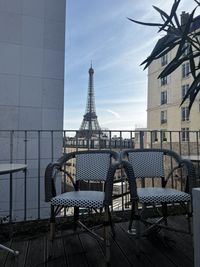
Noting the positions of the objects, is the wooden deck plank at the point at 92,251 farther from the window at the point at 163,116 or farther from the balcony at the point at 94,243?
the window at the point at 163,116

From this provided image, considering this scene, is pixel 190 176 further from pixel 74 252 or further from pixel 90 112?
pixel 90 112

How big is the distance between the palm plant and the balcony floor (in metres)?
1.15

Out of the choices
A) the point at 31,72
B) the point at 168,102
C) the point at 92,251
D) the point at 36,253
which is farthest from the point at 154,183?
the point at 168,102

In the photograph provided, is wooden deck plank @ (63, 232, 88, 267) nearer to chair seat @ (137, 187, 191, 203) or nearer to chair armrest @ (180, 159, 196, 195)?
chair seat @ (137, 187, 191, 203)

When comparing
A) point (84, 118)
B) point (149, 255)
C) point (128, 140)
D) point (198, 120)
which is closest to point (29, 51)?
point (128, 140)

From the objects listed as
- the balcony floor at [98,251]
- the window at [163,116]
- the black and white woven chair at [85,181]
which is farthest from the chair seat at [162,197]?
the window at [163,116]

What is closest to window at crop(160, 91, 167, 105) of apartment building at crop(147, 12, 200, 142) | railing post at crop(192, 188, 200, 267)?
apartment building at crop(147, 12, 200, 142)

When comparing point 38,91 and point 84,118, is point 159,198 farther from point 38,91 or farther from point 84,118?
point 84,118

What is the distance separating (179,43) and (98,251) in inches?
61.8

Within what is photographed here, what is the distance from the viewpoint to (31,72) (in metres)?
4.19

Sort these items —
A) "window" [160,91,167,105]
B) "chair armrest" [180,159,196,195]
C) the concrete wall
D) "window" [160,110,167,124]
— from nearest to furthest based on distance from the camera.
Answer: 1. "chair armrest" [180,159,196,195]
2. the concrete wall
3. "window" [160,91,167,105]
4. "window" [160,110,167,124]

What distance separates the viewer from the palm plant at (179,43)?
1.32m

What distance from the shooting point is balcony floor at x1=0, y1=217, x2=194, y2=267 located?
1804 mm

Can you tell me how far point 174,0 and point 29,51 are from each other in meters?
3.22
